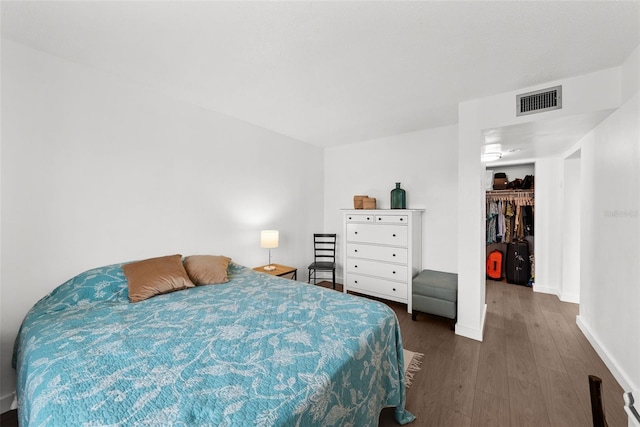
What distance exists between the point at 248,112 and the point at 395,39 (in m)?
1.90

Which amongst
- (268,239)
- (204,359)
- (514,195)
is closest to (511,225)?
A: (514,195)

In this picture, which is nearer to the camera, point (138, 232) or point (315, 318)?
point (315, 318)

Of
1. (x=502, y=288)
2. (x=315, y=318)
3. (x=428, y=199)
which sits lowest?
(x=502, y=288)

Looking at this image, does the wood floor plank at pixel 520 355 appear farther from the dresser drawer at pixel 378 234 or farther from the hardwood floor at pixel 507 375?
the dresser drawer at pixel 378 234

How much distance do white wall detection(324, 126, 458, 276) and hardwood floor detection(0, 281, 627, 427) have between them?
101 centimetres

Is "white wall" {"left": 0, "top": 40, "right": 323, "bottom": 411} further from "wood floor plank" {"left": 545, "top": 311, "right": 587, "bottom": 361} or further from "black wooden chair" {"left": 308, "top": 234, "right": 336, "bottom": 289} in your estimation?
"wood floor plank" {"left": 545, "top": 311, "right": 587, "bottom": 361}

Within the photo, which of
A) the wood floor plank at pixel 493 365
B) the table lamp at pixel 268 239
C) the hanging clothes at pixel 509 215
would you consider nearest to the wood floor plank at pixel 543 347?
the wood floor plank at pixel 493 365

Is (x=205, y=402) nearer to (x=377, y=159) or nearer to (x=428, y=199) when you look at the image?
(x=428, y=199)

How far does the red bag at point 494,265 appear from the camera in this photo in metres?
4.82

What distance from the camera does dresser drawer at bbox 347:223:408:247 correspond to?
3.41 m

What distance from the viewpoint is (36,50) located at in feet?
6.19

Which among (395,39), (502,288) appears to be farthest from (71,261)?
(502,288)

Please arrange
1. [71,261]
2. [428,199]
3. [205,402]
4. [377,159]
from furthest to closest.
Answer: [377,159] < [428,199] < [71,261] < [205,402]

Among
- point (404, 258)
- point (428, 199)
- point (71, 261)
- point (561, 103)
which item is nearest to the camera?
point (71, 261)
